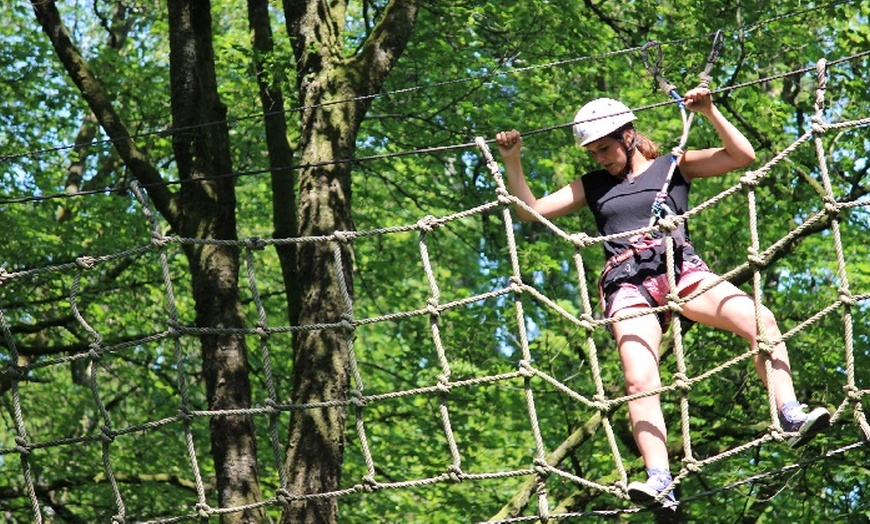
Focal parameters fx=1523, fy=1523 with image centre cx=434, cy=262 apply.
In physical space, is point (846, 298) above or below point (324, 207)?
below

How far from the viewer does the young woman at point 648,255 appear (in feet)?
15.9

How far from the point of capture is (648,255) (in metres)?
5.00

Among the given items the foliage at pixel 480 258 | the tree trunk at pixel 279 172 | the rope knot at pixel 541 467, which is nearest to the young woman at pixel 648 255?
the rope knot at pixel 541 467

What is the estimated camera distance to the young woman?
15.9 ft

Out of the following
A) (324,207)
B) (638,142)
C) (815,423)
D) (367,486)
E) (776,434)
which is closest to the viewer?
(815,423)

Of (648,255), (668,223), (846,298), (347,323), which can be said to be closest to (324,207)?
(347,323)

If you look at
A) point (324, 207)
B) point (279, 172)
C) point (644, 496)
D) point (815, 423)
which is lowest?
point (644, 496)

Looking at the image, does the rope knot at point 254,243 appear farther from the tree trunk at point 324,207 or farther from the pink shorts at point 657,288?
the pink shorts at point 657,288

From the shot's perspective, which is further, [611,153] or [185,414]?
[185,414]

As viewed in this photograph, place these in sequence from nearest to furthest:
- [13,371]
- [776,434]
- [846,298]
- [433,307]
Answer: [776,434]
[846,298]
[433,307]
[13,371]

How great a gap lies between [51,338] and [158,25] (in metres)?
2.56

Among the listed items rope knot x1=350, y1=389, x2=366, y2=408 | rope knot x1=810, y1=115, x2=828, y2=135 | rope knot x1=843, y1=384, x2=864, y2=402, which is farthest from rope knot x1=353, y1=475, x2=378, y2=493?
rope knot x1=810, y1=115, x2=828, y2=135

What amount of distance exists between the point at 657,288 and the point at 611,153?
18.5 inches

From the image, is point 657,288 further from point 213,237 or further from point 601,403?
point 213,237
